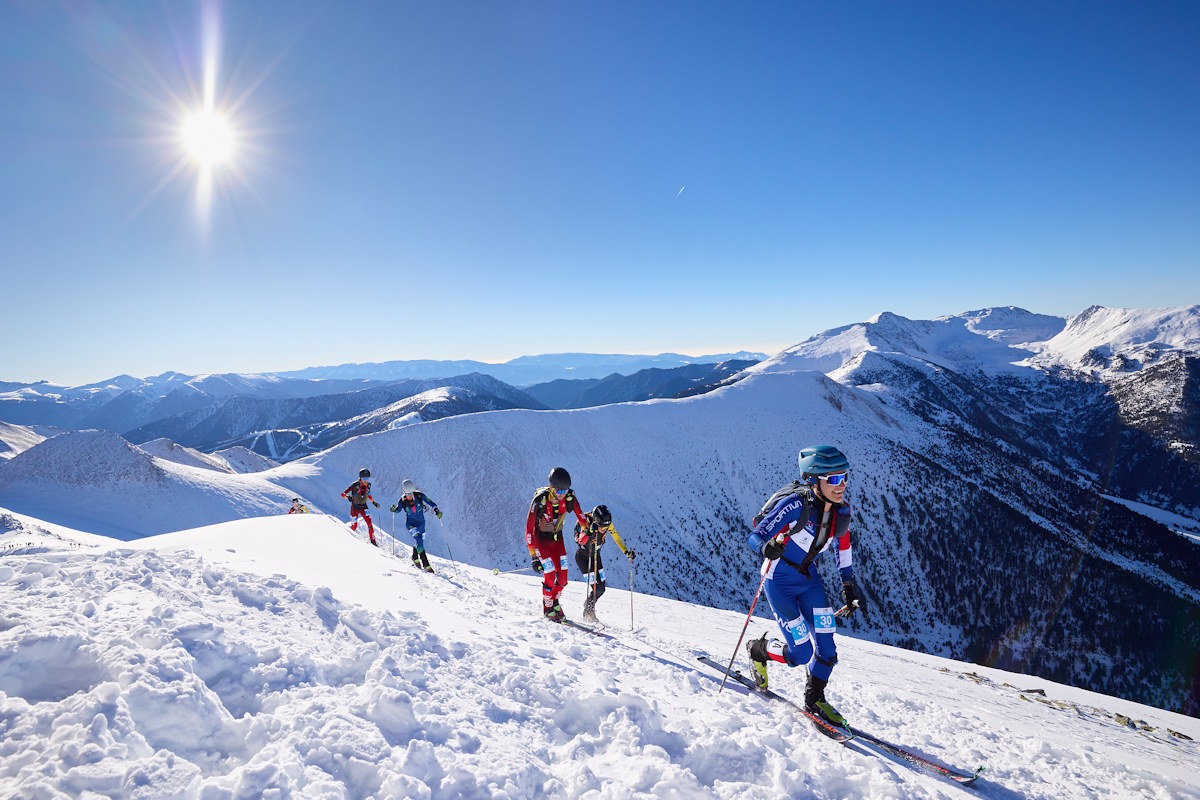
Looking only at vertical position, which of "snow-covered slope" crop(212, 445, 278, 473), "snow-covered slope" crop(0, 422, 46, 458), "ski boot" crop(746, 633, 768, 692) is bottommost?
"snow-covered slope" crop(212, 445, 278, 473)

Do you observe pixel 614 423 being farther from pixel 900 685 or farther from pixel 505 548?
pixel 900 685

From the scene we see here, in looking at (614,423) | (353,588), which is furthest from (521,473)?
(353,588)

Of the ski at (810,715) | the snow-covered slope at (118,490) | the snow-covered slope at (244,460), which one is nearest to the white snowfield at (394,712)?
the ski at (810,715)

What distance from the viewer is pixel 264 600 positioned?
5.99 meters

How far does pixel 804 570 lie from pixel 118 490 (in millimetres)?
44244

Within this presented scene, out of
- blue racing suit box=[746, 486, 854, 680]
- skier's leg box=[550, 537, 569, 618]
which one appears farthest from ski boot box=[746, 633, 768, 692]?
skier's leg box=[550, 537, 569, 618]

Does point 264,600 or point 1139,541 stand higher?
point 264,600

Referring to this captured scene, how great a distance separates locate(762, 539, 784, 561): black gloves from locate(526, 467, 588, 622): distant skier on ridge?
4.43 metres

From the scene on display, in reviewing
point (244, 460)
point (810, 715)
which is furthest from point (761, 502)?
point (244, 460)

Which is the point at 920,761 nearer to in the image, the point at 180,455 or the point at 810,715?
the point at 810,715

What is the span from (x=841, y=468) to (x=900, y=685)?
20.5 ft

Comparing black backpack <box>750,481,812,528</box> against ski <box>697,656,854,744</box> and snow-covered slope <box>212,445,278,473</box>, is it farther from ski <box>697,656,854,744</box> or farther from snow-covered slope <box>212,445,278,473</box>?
snow-covered slope <box>212,445,278,473</box>

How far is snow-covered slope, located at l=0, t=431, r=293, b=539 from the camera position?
1123 inches

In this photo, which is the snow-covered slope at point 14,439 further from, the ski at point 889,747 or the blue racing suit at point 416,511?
the ski at point 889,747
